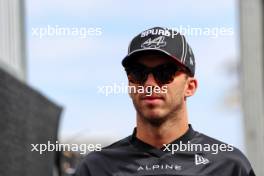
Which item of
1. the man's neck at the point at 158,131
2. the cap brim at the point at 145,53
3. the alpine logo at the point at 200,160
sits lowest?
the alpine logo at the point at 200,160

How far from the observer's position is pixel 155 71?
129 inches

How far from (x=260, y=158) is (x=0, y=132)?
26.3 feet

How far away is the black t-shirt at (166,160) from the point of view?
3.29m

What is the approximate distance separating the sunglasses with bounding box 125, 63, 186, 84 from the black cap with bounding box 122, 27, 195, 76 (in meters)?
0.04

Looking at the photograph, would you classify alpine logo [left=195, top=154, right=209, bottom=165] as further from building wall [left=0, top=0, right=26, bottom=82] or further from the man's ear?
building wall [left=0, top=0, right=26, bottom=82]

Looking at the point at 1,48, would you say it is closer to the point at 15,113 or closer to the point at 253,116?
the point at 15,113

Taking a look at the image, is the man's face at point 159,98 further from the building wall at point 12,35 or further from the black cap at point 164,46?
the building wall at point 12,35

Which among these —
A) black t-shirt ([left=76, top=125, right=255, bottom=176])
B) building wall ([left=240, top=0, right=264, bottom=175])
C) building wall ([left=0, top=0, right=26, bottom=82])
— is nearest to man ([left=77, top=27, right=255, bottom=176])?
black t-shirt ([left=76, top=125, right=255, bottom=176])

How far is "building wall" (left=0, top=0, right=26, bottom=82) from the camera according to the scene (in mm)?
5684

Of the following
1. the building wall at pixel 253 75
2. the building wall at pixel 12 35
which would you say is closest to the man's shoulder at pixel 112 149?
the building wall at pixel 12 35

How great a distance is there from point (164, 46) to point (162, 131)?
386 mm

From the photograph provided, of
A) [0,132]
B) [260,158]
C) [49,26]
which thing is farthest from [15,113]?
[260,158]

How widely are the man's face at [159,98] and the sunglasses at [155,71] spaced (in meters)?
0.01

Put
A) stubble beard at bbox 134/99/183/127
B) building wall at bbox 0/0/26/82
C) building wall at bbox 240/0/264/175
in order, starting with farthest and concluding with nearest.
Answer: building wall at bbox 240/0/264/175 → building wall at bbox 0/0/26/82 → stubble beard at bbox 134/99/183/127
